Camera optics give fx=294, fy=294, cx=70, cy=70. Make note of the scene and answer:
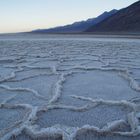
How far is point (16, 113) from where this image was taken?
2.14 meters

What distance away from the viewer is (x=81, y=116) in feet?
Answer: 6.82

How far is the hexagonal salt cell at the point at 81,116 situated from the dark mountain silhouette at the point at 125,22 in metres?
43.3

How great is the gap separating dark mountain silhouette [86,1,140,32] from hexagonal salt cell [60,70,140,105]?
41980 mm

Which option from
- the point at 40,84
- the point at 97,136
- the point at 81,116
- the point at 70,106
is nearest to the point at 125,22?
the point at 40,84

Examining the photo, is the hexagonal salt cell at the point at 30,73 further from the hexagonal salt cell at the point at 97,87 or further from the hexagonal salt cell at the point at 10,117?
the hexagonal salt cell at the point at 10,117

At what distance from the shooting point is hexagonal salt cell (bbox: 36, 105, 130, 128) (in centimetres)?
197

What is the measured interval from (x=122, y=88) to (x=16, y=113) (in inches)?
47.7

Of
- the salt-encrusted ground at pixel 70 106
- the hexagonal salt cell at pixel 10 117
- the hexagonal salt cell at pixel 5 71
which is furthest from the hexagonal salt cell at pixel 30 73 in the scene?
the hexagonal salt cell at pixel 10 117

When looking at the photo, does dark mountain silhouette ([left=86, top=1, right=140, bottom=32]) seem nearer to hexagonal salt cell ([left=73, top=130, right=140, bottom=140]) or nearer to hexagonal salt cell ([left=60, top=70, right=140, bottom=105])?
hexagonal salt cell ([left=60, top=70, right=140, bottom=105])

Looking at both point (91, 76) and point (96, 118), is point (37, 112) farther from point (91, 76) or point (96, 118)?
point (91, 76)

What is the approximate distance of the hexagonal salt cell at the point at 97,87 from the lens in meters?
2.60

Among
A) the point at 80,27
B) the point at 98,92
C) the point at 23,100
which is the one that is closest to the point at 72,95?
the point at 98,92

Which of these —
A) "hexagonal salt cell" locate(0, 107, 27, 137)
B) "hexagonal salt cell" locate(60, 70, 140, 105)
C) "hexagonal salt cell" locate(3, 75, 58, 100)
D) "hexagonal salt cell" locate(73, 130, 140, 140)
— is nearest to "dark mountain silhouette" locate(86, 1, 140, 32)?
"hexagonal salt cell" locate(60, 70, 140, 105)

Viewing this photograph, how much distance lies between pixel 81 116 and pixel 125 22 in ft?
164
